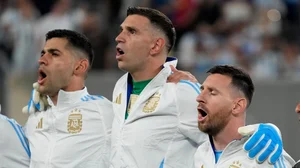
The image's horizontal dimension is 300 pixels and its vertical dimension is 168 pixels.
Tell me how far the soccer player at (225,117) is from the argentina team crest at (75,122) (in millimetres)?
1023

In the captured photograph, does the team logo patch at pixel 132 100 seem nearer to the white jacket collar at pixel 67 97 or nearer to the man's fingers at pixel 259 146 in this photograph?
the white jacket collar at pixel 67 97

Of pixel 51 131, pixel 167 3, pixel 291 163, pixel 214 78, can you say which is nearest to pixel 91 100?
pixel 51 131

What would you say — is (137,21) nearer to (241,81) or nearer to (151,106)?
(151,106)

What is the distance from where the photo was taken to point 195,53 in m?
12.2

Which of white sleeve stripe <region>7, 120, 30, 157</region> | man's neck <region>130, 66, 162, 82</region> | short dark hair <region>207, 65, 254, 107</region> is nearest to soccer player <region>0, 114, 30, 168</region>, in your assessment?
white sleeve stripe <region>7, 120, 30, 157</region>

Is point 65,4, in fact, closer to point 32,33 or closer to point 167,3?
point 32,33

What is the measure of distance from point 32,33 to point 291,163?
7.54 m

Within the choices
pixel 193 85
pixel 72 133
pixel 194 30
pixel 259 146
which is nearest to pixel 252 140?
pixel 259 146

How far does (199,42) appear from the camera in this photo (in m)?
12.3

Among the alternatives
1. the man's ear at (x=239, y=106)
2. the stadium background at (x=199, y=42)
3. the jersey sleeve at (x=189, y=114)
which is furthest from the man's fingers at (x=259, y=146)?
the stadium background at (x=199, y=42)

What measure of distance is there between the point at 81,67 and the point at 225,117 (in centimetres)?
136

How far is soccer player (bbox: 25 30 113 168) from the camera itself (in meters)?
6.26

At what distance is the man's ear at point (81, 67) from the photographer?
6.49 metres

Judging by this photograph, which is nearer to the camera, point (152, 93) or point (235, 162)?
point (235, 162)
